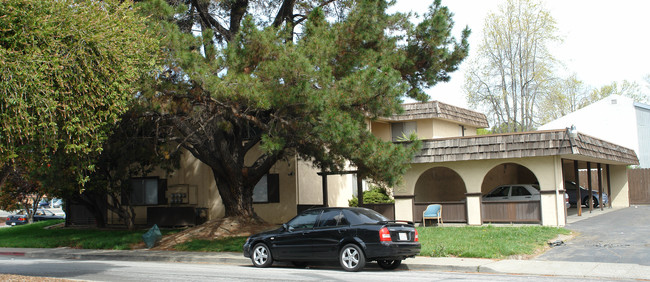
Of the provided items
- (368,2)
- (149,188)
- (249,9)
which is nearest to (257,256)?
(368,2)

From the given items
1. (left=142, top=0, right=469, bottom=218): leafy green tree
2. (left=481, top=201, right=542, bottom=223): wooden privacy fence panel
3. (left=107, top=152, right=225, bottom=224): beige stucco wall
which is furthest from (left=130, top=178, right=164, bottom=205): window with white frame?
(left=481, top=201, right=542, bottom=223): wooden privacy fence panel

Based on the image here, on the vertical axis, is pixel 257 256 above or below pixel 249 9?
below

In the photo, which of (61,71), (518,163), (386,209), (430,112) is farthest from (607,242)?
(430,112)

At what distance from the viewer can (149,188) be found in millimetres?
28797

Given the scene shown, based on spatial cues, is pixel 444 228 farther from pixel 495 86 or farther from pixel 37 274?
pixel 495 86

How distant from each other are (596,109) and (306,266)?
A: 36.8 meters

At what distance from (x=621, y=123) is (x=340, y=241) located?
37.2 meters

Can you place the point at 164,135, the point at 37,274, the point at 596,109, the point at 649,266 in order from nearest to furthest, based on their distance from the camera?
the point at 649,266 → the point at 37,274 → the point at 164,135 → the point at 596,109

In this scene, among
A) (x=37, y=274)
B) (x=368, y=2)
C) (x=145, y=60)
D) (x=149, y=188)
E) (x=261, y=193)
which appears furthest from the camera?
(x=149, y=188)

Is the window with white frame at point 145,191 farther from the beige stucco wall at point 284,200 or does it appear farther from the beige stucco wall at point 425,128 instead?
the beige stucco wall at point 425,128

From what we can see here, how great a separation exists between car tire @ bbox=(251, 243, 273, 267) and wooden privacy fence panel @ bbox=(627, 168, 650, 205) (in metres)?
26.9

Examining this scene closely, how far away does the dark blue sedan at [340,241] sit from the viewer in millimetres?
12828

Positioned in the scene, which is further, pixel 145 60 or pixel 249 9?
pixel 249 9

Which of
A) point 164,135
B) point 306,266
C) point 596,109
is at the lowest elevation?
point 306,266
